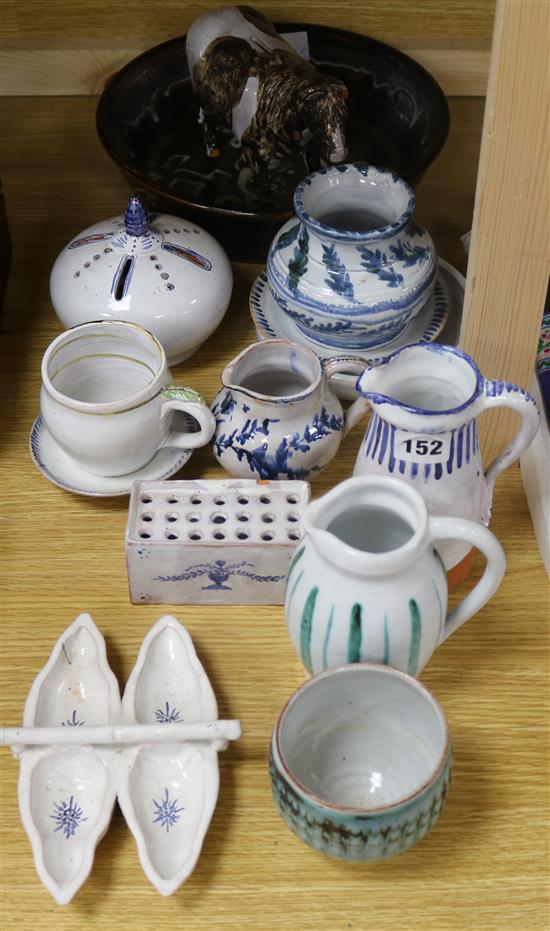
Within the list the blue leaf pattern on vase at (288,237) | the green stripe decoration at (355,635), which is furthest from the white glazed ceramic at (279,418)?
the green stripe decoration at (355,635)

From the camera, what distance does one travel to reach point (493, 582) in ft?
2.39

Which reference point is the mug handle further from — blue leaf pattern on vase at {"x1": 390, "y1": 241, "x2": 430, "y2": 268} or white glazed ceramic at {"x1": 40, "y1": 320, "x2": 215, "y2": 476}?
blue leaf pattern on vase at {"x1": 390, "y1": 241, "x2": 430, "y2": 268}

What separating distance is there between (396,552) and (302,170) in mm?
578

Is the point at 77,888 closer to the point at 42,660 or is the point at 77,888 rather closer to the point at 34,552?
the point at 42,660

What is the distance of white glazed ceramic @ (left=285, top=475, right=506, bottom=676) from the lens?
2.24ft

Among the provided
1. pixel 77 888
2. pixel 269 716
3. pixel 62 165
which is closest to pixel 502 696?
pixel 269 716

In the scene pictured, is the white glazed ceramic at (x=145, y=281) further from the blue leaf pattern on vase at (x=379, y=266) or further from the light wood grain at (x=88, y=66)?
the light wood grain at (x=88, y=66)

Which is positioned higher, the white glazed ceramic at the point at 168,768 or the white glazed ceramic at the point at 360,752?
the white glazed ceramic at the point at 360,752

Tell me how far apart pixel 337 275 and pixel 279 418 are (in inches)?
5.4

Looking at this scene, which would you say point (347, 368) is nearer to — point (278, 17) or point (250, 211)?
point (250, 211)

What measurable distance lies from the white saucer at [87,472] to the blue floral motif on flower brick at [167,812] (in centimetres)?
26

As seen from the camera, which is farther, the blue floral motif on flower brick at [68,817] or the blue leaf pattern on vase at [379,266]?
the blue leaf pattern on vase at [379,266]

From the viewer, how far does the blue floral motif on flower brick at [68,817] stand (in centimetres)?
70

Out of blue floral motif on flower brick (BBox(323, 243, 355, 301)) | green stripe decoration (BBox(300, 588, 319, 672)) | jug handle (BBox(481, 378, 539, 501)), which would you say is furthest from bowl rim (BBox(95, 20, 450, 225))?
green stripe decoration (BBox(300, 588, 319, 672))
